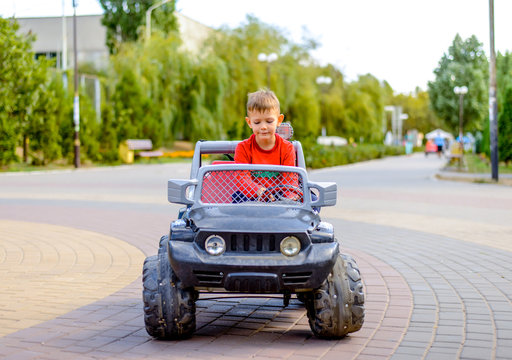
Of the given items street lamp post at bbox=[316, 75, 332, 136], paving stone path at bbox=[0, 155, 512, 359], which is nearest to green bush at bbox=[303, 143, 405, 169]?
Result: street lamp post at bbox=[316, 75, 332, 136]

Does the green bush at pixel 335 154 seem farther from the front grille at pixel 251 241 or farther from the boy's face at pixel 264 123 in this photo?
the front grille at pixel 251 241

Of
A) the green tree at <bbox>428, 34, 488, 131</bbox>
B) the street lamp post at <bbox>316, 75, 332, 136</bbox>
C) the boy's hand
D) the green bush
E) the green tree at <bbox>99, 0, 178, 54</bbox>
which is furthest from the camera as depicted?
the green tree at <bbox>99, 0, 178, 54</bbox>

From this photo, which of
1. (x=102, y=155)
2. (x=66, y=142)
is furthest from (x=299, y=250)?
(x=102, y=155)

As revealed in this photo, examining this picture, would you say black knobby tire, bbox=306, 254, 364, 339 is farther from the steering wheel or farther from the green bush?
the green bush

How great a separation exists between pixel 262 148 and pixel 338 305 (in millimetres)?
1224

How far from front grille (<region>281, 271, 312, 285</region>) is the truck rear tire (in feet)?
2.06

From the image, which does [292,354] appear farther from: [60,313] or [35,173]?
[35,173]

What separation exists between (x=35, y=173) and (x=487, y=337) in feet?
83.1

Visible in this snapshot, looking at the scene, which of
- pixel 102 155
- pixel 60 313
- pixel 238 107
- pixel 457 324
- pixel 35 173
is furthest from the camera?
pixel 238 107

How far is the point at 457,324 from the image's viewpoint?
5.01 meters

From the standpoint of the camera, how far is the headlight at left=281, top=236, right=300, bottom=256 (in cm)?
427

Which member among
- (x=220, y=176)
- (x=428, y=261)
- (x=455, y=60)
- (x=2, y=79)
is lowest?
(x=428, y=261)

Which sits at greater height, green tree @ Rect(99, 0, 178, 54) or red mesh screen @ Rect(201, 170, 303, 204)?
green tree @ Rect(99, 0, 178, 54)

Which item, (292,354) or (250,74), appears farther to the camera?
(250,74)
